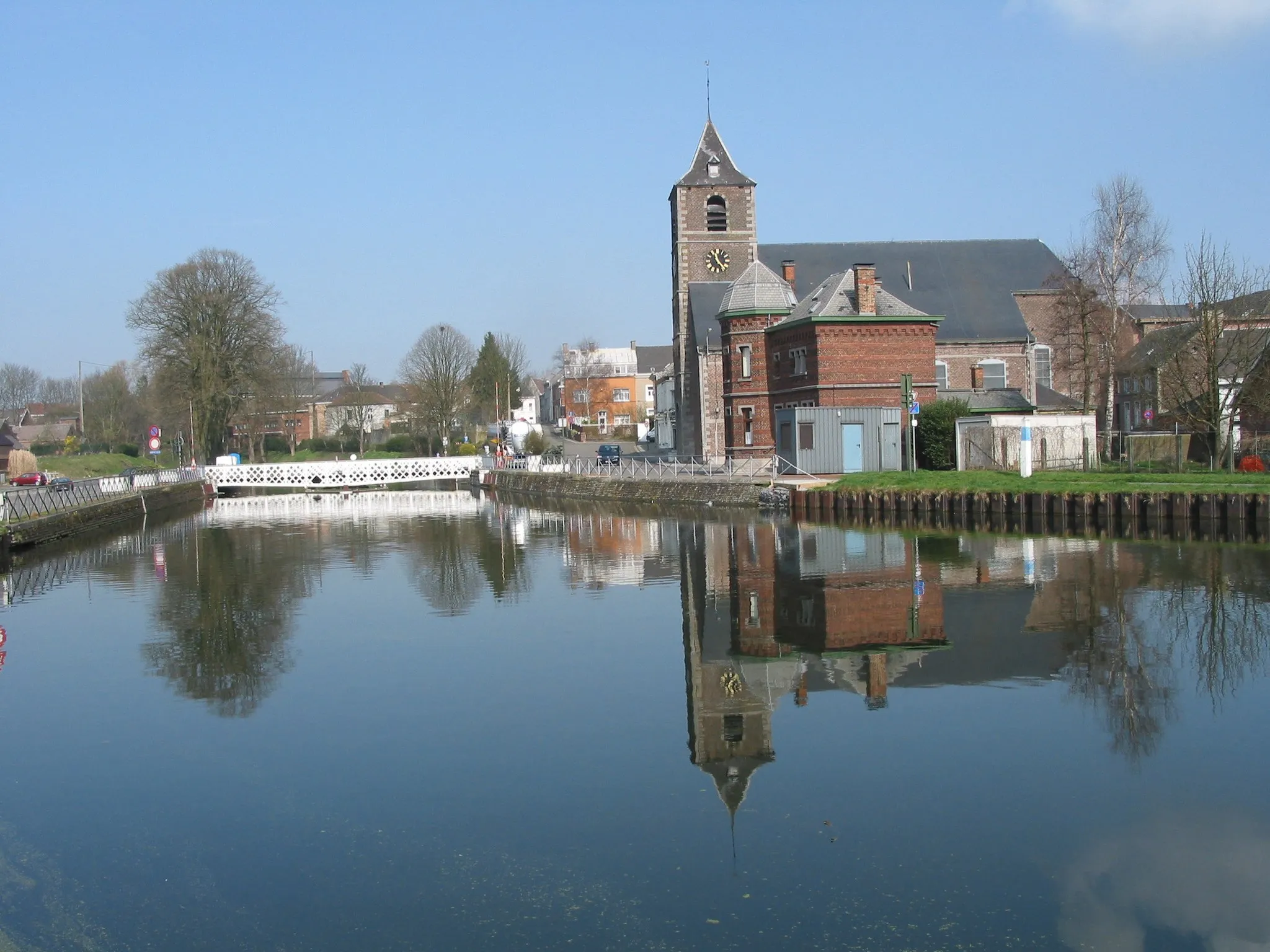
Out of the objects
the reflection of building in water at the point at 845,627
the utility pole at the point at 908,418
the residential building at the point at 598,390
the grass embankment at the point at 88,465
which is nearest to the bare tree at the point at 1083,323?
the utility pole at the point at 908,418

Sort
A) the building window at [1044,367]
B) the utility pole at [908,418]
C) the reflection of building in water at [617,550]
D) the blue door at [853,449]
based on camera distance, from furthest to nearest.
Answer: the building window at [1044,367]
the blue door at [853,449]
the utility pole at [908,418]
the reflection of building in water at [617,550]

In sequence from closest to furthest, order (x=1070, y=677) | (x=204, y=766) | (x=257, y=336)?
(x=204, y=766) → (x=1070, y=677) → (x=257, y=336)

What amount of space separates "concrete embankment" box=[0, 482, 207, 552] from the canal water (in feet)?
35.8

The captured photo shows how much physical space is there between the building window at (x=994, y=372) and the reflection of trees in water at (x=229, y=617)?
31.5m

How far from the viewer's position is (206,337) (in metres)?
63.6

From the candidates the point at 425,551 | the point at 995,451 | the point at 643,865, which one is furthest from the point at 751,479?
the point at 643,865

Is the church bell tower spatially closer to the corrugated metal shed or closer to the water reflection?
the corrugated metal shed

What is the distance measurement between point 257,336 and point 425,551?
37.2 meters

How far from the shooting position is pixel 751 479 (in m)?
41.8

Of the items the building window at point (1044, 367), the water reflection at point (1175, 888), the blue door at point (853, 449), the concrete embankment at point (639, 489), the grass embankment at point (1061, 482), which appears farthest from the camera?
the building window at point (1044, 367)

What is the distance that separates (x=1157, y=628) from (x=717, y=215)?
4208 centimetres

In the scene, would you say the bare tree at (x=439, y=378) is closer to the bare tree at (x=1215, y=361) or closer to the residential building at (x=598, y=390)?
the residential building at (x=598, y=390)

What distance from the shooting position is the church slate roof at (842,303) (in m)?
43.2

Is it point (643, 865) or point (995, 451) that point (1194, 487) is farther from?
point (643, 865)
